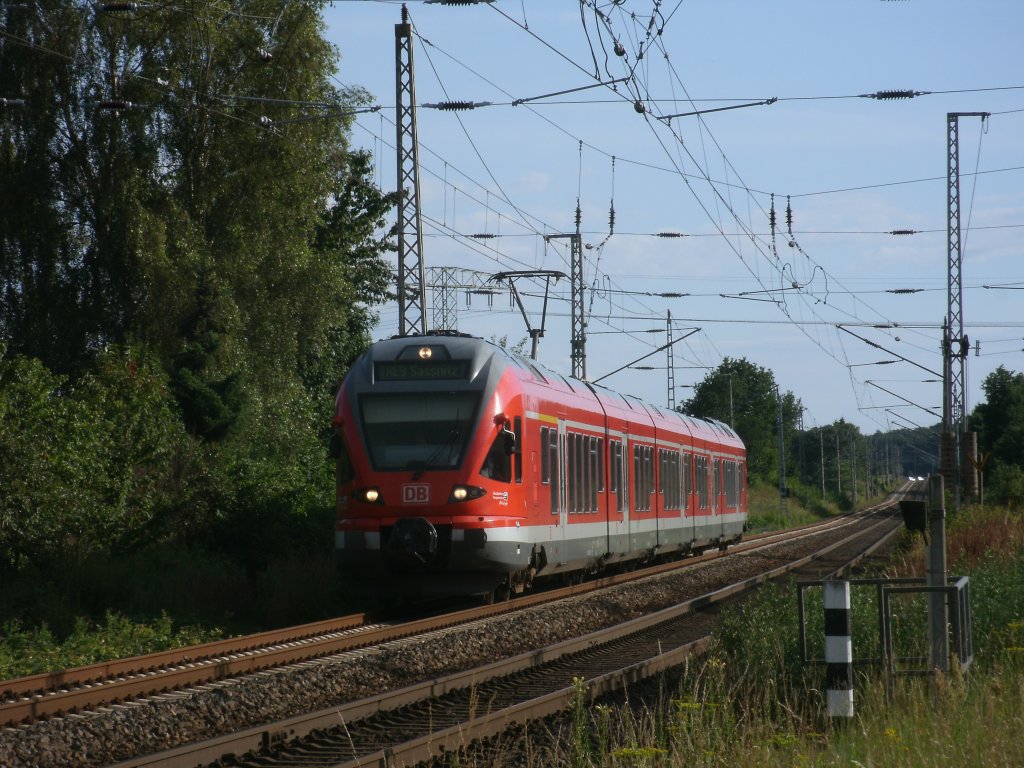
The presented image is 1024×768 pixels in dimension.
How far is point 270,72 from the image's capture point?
32469 millimetres

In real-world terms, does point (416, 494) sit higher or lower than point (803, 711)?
higher

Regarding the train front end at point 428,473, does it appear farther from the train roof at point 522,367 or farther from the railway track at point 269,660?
the railway track at point 269,660

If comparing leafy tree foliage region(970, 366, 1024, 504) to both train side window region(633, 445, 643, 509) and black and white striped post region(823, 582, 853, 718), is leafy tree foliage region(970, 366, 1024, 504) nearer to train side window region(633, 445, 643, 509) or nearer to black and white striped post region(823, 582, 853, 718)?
train side window region(633, 445, 643, 509)

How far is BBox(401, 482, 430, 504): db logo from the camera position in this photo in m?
16.6

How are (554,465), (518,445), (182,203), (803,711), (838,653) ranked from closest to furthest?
(803,711), (838,653), (518,445), (554,465), (182,203)

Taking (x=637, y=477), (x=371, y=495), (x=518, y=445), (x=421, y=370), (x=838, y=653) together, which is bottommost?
(x=838, y=653)

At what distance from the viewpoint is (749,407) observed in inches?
4995

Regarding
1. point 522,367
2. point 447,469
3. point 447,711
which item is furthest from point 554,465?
point 447,711

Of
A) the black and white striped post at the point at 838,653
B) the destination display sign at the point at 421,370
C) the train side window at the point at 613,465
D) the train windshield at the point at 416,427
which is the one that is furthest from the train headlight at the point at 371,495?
the black and white striped post at the point at 838,653

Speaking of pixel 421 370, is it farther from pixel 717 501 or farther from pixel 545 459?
pixel 717 501

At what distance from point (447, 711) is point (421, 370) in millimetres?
7380

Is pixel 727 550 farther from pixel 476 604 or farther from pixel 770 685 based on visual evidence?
pixel 770 685

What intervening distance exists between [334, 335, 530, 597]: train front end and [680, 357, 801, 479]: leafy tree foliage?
154 feet

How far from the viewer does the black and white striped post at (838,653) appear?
872 centimetres
